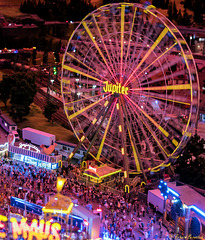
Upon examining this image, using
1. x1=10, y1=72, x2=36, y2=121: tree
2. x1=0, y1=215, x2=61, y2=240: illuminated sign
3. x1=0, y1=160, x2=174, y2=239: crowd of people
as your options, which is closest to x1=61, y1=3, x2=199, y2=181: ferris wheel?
x1=0, y1=160, x2=174, y2=239: crowd of people

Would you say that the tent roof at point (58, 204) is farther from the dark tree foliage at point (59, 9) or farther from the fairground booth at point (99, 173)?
the dark tree foliage at point (59, 9)

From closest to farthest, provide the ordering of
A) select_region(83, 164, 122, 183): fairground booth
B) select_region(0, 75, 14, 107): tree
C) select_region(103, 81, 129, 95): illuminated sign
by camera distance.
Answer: select_region(103, 81, 129, 95): illuminated sign, select_region(83, 164, 122, 183): fairground booth, select_region(0, 75, 14, 107): tree

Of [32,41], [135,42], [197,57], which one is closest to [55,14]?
[32,41]

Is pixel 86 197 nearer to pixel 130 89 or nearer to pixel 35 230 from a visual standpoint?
pixel 35 230

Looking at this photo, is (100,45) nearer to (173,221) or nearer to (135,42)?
(135,42)

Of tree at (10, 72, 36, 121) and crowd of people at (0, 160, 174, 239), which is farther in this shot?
tree at (10, 72, 36, 121)

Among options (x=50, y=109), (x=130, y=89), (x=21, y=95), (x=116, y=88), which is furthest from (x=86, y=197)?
(x=21, y=95)

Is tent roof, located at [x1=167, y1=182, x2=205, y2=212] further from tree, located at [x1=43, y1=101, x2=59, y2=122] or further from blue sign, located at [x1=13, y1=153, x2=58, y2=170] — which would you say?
tree, located at [x1=43, y1=101, x2=59, y2=122]
